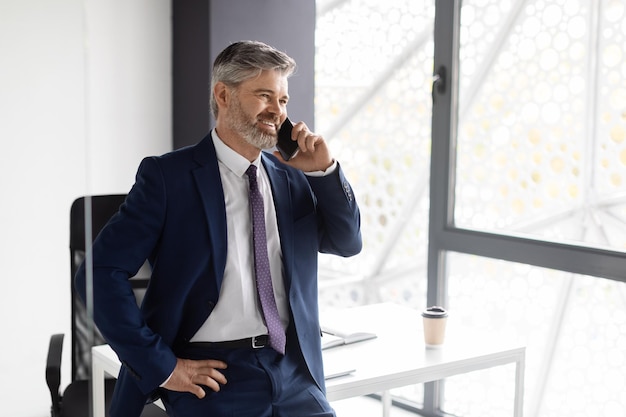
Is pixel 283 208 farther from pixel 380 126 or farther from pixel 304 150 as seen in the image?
pixel 380 126

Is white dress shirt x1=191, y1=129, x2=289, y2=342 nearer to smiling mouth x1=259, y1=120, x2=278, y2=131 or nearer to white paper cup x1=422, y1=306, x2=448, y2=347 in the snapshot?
smiling mouth x1=259, y1=120, x2=278, y2=131

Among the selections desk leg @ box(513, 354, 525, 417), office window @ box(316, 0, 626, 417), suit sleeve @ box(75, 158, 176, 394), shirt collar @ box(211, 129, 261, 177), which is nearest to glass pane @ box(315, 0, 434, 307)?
office window @ box(316, 0, 626, 417)

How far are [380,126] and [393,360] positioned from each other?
6.54 feet

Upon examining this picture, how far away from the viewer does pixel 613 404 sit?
10.2 feet

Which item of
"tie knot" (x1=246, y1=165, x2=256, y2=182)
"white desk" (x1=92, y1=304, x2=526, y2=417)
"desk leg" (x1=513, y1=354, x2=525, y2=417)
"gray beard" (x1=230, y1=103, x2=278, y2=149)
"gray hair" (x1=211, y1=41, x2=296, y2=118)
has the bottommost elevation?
"desk leg" (x1=513, y1=354, x2=525, y2=417)

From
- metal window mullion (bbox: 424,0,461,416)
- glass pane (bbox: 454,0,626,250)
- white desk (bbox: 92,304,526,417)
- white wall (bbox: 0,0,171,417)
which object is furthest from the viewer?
metal window mullion (bbox: 424,0,461,416)

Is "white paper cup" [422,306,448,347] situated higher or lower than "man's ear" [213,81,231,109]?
lower

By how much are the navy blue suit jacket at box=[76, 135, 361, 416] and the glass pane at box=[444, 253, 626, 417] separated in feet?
2.84

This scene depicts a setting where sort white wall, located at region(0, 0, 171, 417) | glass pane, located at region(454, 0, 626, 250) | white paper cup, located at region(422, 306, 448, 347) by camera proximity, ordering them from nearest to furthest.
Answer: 1. white wall, located at region(0, 0, 171, 417)
2. white paper cup, located at region(422, 306, 448, 347)
3. glass pane, located at region(454, 0, 626, 250)

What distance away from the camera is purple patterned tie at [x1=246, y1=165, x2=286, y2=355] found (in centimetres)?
201

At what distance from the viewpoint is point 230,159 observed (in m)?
2.08

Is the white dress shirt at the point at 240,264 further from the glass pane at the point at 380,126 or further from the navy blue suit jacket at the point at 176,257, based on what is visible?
the glass pane at the point at 380,126

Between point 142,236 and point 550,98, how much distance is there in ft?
6.45

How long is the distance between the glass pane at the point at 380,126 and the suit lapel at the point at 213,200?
2000mm
